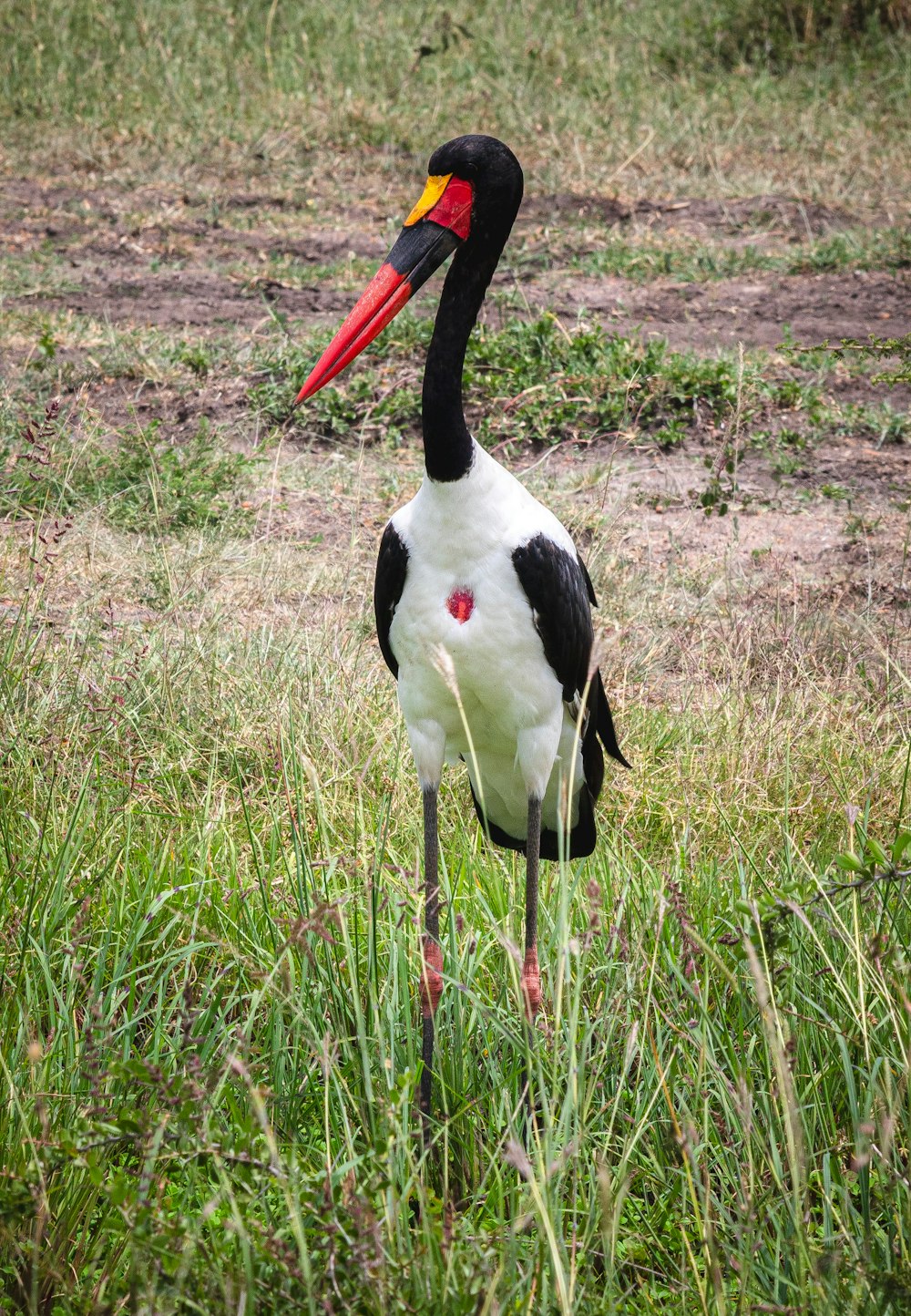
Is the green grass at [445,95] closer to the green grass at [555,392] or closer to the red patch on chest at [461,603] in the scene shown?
the green grass at [555,392]

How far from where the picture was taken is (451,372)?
87.7 inches

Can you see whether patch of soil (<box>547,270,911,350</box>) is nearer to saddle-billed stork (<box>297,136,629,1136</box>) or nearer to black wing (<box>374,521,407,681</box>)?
saddle-billed stork (<box>297,136,629,1136</box>)

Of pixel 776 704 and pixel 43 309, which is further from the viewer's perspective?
pixel 43 309

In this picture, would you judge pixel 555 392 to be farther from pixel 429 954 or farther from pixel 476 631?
pixel 429 954

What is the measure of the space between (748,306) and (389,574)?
13.7 feet

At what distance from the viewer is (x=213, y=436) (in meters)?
4.76

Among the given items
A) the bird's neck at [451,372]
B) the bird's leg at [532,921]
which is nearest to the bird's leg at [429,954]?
the bird's leg at [532,921]

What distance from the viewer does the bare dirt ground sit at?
4.46m

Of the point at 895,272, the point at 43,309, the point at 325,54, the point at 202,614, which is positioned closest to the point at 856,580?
the point at 202,614

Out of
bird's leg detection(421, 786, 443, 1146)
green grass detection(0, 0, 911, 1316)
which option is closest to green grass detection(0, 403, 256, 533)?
green grass detection(0, 0, 911, 1316)

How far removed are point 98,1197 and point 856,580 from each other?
2.99m

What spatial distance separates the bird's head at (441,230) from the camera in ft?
7.48

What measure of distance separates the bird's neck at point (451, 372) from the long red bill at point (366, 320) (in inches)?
3.2

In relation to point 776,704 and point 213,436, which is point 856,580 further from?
point 213,436
